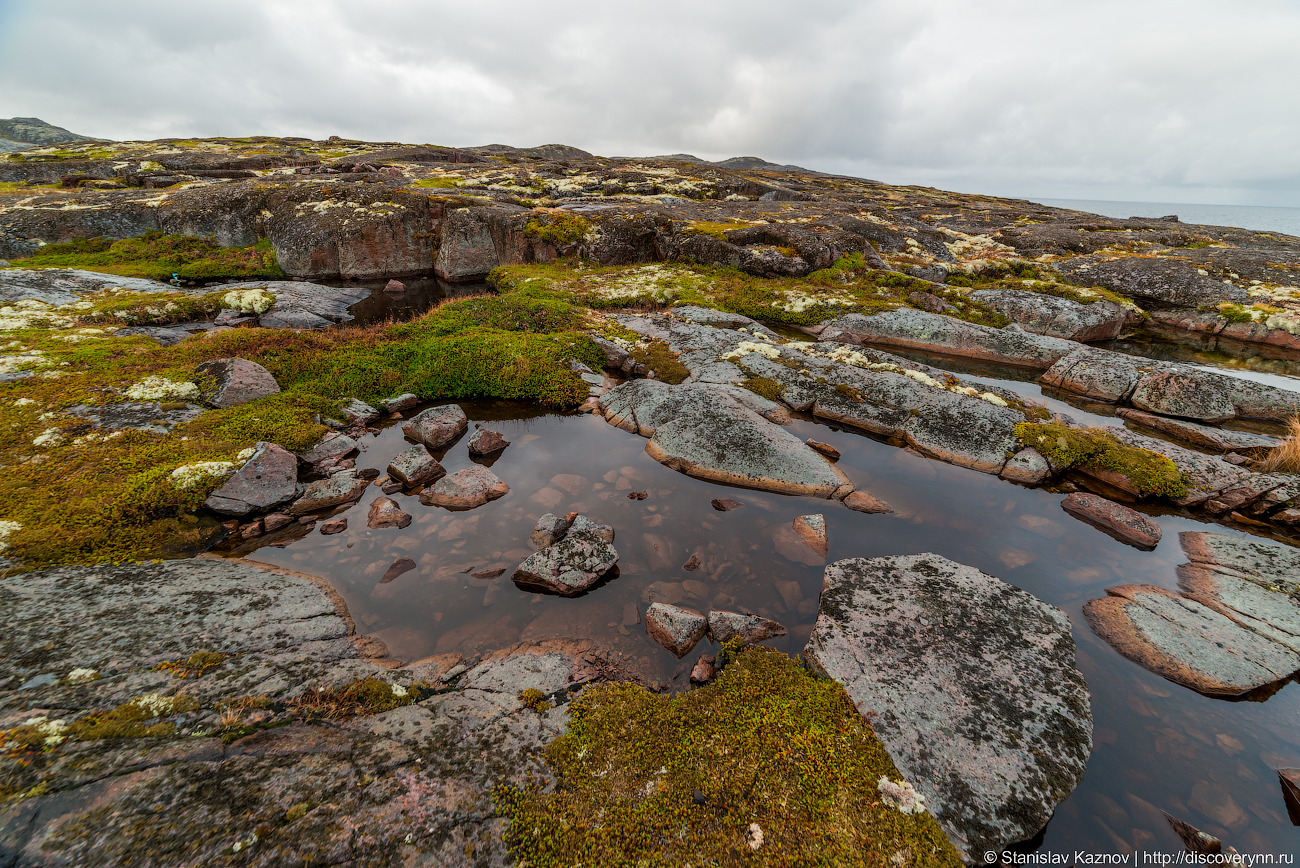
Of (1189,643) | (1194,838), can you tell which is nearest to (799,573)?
(1194,838)

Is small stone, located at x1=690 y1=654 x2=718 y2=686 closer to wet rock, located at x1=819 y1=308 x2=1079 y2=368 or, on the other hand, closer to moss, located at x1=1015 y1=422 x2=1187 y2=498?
moss, located at x1=1015 y1=422 x2=1187 y2=498

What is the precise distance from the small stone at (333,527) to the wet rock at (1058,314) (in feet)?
126

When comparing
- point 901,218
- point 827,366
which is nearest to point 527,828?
point 827,366

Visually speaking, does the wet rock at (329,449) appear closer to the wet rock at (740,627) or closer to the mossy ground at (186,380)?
the mossy ground at (186,380)

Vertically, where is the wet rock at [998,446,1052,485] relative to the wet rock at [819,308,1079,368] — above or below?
below

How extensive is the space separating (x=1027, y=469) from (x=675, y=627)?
13.9 metres

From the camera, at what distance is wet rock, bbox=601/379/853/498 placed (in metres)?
14.8

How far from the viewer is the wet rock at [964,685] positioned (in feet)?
22.3

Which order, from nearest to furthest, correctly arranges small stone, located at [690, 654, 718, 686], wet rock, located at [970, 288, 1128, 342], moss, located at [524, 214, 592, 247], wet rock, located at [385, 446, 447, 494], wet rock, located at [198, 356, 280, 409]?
small stone, located at [690, 654, 718, 686] < wet rock, located at [385, 446, 447, 494] < wet rock, located at [198, 356, 280, 409] < wet rock, located at [970, 288, 1128, 342] < moss, located at [524, 214, 592, 247]

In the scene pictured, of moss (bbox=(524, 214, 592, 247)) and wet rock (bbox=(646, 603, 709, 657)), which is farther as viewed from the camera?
moss (bbox=(524, 214, 592, 247))

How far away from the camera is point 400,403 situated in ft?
61.6

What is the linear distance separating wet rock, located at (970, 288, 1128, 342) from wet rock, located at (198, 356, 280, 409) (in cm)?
4072

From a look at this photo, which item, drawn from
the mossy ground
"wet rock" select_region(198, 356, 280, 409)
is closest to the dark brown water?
the mossy ground

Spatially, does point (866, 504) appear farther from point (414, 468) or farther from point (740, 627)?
point (414, 468)
